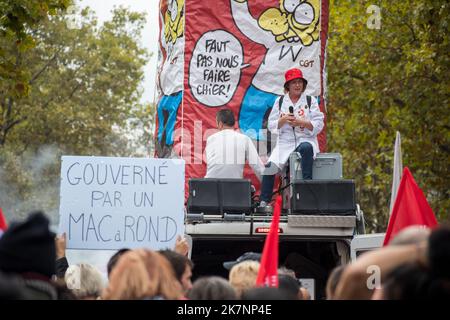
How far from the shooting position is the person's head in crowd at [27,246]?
4453 mm

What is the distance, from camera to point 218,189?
389 inches

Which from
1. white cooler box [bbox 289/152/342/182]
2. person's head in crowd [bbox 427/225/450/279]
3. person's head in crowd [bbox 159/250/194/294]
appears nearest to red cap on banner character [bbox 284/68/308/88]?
white cooler box [bbox 289/152/342/182]

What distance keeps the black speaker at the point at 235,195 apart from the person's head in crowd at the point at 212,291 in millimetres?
4435

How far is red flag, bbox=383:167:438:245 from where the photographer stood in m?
7.45

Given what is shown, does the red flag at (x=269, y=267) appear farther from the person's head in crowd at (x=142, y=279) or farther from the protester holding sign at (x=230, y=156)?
the protester holding sign at (x=230, y=156)

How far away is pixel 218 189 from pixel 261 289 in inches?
179

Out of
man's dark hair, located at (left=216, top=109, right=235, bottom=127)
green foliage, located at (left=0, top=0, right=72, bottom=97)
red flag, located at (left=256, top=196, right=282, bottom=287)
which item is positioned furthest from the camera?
green foliage, located at (left=0, top=0, right=72, bottom=97)

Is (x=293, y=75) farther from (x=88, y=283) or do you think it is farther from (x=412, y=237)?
(x=412, y=237)

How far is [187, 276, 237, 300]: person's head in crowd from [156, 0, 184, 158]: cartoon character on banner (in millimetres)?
6736

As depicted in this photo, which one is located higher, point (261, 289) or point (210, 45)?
point (210, 45)

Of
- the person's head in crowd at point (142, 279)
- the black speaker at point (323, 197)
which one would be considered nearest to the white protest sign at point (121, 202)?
the black speaker at point (323, 197)

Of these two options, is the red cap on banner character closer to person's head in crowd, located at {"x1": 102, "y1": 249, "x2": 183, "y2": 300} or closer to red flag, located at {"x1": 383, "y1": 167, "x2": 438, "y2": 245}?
red flag, located at {"x1": 383, "y1": 167, "x2": 438, "y2": 245}
